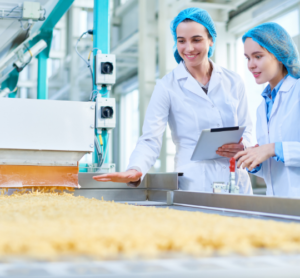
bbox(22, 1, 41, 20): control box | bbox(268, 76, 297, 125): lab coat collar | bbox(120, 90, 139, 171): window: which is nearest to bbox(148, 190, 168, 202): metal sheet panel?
bbox(268, 76, 297, 125): lab coat collar

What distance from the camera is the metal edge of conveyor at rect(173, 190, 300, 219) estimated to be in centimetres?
95

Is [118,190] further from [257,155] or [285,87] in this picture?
[285,87]

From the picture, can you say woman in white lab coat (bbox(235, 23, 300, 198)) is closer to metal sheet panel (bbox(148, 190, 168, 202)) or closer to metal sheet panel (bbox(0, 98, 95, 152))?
metal sheet panel (bbox(148, 190, 168, 202))

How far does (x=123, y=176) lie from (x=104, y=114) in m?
0.77

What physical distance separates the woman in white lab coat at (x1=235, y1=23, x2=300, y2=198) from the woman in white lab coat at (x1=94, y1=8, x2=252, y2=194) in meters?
0.18

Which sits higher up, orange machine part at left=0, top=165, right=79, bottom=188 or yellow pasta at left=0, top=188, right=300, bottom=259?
orange machine part at left=0, top=165, right=79, bottom=188

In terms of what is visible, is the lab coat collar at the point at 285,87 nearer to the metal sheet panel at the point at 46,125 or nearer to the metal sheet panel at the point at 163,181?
the metal sheet panel at the point at 163,181

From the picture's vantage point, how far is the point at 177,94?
177cm

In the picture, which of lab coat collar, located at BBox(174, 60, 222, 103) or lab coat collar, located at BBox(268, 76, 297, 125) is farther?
lab coat collar, located at BBox(174, 60, 222, 103)

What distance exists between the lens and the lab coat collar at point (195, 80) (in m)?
1.76

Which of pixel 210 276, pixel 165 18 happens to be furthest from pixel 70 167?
pixel 165 18

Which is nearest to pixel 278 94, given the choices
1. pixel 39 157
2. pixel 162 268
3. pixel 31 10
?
pixel 39 157

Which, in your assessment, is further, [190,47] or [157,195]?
[157,195]

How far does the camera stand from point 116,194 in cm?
196
